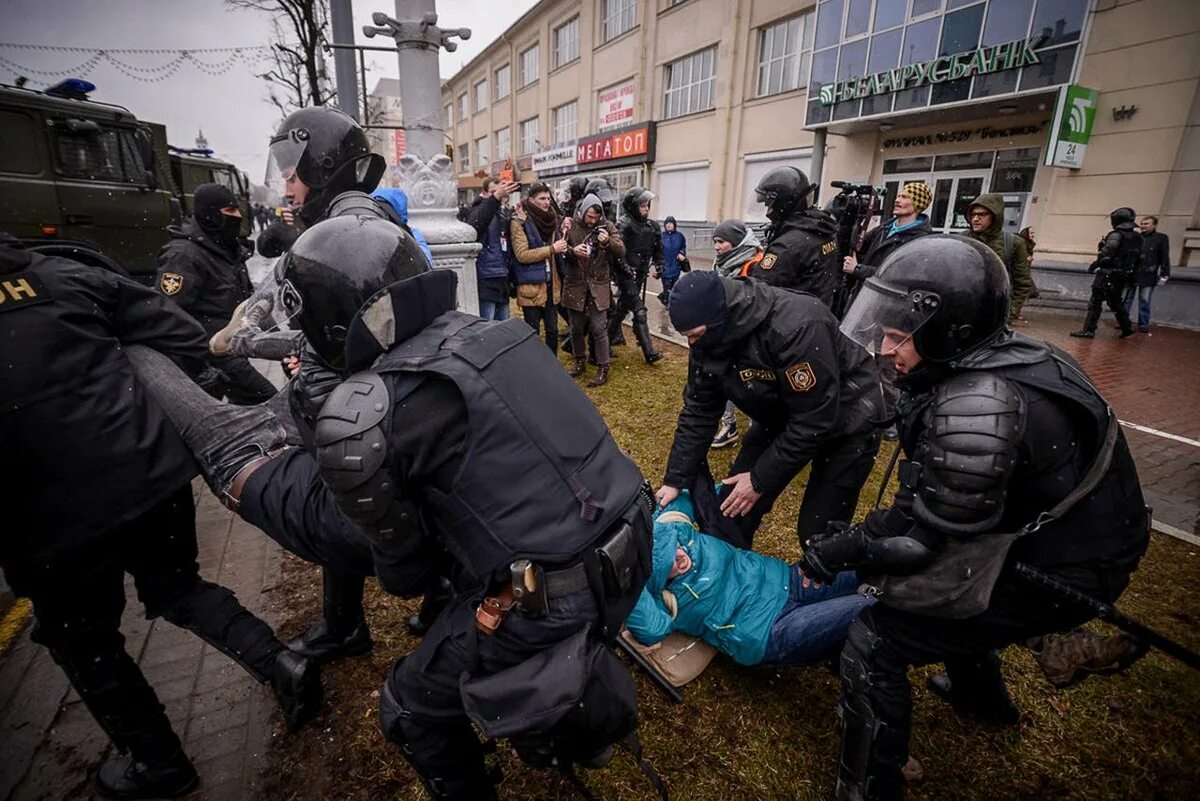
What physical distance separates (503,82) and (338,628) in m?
37.4

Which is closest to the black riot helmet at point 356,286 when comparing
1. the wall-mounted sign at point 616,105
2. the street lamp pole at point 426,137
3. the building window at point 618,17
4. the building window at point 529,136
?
the street lamp pole at point 426,137

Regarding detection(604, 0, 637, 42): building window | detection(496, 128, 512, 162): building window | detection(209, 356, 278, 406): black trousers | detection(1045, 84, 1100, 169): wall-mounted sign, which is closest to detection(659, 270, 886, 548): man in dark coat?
detection(209, 356, 278, 406): black trousers

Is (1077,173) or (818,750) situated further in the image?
(1077,173)

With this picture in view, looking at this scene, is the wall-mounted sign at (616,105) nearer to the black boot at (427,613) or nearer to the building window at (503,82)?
the building window at (503,82)

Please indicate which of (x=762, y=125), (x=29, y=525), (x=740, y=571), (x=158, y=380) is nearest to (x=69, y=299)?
(x=158, y=380)

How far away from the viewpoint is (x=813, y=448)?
258cm

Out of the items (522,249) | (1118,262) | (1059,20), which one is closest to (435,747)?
(522,249)

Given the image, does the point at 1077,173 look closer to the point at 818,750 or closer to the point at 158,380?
the point at 818,750

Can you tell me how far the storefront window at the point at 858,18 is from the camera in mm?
12977

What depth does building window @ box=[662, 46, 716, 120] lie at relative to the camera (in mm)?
18750

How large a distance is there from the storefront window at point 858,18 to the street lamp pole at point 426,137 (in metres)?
12.8

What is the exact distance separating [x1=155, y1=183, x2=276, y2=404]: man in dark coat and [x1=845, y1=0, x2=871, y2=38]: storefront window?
1463 cm

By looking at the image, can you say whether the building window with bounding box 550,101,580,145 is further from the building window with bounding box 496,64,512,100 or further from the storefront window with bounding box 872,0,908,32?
the storefront window with bounding box 872,0,908,32

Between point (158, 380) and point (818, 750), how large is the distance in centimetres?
275
